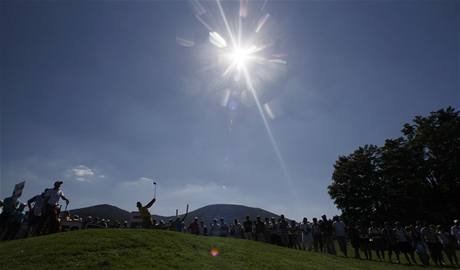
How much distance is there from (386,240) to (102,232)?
19492 mm

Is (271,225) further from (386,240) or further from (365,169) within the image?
(365,169)

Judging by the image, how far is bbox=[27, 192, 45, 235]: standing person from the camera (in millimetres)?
12898

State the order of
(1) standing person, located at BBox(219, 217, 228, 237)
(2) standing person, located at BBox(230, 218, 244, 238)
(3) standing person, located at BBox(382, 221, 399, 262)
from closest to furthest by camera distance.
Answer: (3) standing person, located at BBox(382, 221, 399, 262), (2) standing person, located at BBox(230, 218, 244, 238), (1) standing person, located at BBox(219, 217, 228, 237)

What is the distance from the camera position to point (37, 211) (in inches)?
512

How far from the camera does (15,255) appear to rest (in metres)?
9.32

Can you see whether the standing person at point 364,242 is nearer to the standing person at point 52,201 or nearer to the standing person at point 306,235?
the standing person at point 306,235

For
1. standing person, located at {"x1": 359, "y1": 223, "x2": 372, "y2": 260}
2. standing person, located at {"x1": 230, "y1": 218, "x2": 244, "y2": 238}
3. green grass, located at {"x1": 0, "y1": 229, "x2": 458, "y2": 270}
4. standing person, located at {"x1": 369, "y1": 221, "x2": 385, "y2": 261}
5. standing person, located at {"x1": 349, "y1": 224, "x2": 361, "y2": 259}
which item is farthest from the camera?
standing person, located at {"x1": 230, "y1": 218, "x2": 244, "y2": 238}

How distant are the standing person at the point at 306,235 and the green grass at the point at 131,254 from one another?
939cm

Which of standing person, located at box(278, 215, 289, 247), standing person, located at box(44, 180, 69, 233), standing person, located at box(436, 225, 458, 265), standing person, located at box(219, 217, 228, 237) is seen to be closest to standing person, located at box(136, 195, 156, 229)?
standing person, located at box(44, 180, 69, 233)

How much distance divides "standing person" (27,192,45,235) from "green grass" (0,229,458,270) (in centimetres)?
226

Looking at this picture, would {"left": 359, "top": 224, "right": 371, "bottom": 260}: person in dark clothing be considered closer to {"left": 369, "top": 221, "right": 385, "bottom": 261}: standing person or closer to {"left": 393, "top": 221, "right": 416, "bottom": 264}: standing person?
{"left": 369, "top": 221, "right": 385, "bottom": 261}: standing person

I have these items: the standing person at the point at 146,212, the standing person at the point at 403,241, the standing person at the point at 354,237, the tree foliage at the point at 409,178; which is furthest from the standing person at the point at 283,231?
the tree foliage at the point at 409,178

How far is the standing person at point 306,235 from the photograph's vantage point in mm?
21828

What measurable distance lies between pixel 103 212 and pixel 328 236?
27.3 m
